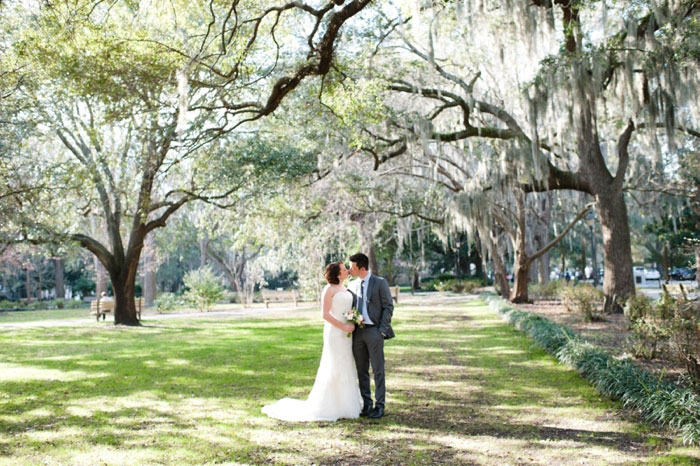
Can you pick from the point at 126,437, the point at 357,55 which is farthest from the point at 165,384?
the point at 357,55

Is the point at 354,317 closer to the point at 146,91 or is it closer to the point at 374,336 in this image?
the point at 374,336

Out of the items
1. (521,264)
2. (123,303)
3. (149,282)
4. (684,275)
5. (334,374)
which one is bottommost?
(334,374)

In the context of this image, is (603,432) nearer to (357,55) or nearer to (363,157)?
(357,55)

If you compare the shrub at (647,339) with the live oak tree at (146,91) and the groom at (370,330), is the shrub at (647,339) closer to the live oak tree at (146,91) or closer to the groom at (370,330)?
the groom at (370,330)

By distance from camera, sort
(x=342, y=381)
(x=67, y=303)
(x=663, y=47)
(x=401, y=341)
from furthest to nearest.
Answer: (x=67, y=303) → (x=401, y=341) → (x=663, y=47) → (x=342, y=381)

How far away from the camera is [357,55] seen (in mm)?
14531

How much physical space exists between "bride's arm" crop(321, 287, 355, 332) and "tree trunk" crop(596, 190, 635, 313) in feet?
34.5

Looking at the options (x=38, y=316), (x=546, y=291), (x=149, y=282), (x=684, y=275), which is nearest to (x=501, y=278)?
(x=546, y=291)

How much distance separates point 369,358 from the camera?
19.8 ft

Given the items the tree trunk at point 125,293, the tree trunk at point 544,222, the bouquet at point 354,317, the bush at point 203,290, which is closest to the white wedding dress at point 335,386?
the bouquet at point 354,317

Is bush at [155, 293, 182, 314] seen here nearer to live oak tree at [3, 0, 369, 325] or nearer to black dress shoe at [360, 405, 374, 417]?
live oak tree at [3, 0, 369, 325]

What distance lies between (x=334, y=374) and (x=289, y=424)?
24.8 inches

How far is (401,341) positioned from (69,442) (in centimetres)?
815

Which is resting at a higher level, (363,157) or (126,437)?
(363,157)
